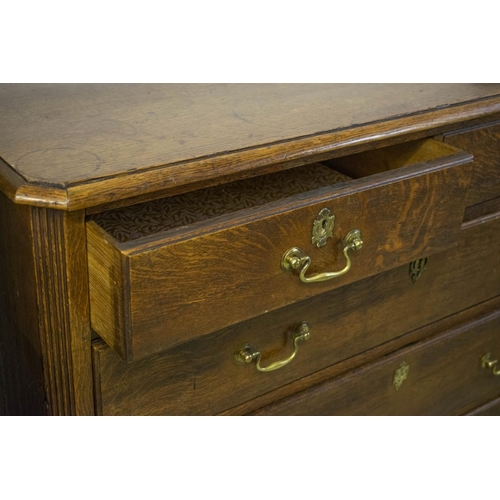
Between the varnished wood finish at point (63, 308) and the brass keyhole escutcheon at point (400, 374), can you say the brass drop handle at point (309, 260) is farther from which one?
the brass keyhole escutcheon at point (400, 374)

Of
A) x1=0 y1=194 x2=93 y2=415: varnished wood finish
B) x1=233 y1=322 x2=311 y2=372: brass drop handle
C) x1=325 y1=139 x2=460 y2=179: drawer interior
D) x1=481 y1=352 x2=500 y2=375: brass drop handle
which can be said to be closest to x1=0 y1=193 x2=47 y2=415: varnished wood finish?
x1=0 y1=194 x2=93 y2=415: varnished wood finish

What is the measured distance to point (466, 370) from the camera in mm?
1429

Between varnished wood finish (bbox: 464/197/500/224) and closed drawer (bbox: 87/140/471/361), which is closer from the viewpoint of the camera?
closed drawer (bbox: 87/140/471/361)

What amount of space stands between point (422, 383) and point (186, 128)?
619 mm

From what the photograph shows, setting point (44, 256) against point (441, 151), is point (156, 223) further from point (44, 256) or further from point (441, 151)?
point (441, 151)

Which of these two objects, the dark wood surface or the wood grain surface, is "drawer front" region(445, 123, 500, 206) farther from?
the wood grain surface

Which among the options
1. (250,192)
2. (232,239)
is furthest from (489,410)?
(232,239)

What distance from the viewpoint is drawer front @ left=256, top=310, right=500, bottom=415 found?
1217 millimetres

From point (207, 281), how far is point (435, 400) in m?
0.66

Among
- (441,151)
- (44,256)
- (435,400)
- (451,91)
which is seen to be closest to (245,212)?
(44,256)

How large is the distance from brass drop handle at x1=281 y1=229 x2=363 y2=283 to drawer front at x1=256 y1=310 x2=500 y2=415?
26 centimetres

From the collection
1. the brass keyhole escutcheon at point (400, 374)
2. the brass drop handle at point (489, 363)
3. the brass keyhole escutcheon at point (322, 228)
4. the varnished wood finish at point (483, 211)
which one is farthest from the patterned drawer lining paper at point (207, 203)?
the brass drop handle at point (489, 363)

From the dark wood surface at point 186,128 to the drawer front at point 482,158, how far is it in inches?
1.3

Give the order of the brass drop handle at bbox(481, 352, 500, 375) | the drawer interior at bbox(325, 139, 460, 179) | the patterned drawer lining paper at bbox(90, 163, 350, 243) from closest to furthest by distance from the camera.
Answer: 1. the patterned drawer lining paper at bbox(90, 163, 350, 243)
2. the drawer interior at bbox(325, 139, 460, 179)
3. the brass drop handle at bbox(481, 352, 500, 375)
